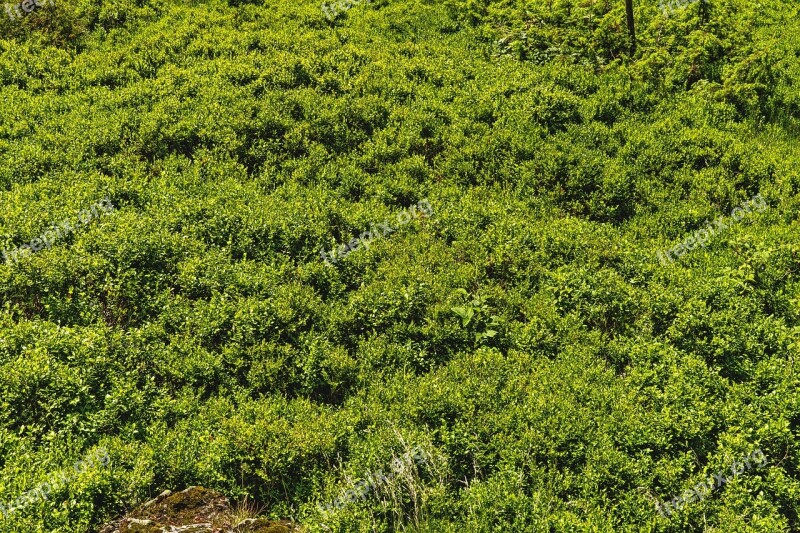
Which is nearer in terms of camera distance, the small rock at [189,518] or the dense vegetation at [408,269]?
the small rock at [189,518]

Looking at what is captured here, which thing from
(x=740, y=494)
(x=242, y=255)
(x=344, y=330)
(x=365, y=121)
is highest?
(x=365, y=121)

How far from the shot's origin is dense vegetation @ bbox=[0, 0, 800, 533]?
7.48m

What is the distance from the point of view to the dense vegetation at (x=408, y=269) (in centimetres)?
748

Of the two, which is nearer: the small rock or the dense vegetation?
the small rock

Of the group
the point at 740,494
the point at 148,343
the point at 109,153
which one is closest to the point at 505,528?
the point at 740,494

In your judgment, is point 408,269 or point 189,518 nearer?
point 189,518

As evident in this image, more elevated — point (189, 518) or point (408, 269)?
point (408, 269)

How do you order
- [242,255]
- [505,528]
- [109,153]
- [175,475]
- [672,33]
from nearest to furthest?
[505,528]
[175,475]
[242,255]
[109,153]
[672,33]

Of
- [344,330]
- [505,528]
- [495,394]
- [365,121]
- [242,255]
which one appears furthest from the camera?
[365,121]

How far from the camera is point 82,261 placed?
31.9ft

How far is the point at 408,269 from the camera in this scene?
10664 mm

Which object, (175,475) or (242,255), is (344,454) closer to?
(175,475)

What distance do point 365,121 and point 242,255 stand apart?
17.2 feet

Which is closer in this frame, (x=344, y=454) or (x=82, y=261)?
(x=344, y=454)
